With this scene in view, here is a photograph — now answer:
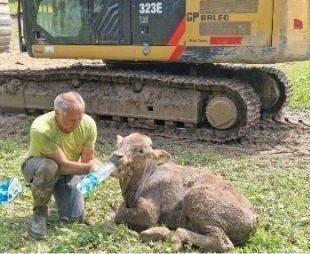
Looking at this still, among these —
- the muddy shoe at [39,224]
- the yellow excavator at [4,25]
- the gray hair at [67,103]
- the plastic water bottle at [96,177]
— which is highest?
the yellow excavator at [4,25]

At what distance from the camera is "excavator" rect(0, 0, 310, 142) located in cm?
948

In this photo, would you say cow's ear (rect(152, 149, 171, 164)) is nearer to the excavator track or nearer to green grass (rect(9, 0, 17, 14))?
the excavator track

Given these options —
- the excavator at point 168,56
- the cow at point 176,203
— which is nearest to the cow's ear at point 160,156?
the cow at point 176,203

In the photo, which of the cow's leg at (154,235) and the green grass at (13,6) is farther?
the green grass at (13,6)

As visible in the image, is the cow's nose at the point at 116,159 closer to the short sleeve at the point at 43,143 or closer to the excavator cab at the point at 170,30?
the short sleeve at the point at 43,143

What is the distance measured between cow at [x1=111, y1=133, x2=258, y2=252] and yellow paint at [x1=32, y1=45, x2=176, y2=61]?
401 cm

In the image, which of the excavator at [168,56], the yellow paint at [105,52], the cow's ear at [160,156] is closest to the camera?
the cow's ear at [160,156]

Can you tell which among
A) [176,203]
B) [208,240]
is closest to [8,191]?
[176,203]

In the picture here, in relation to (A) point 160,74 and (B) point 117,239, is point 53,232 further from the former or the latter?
(A) point 160,74

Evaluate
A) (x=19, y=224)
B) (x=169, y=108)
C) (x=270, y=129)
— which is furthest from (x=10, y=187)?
Result: (x=270, y=129)

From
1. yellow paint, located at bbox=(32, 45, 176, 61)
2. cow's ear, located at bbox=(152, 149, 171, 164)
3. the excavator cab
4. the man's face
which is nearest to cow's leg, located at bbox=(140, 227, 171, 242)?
cow's ear, located at bbox=(152, 149, 171, 164)

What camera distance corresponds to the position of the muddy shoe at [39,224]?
5.86 m

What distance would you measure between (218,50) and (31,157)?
4411 mm

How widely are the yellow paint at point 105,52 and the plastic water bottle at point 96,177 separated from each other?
451 cm
